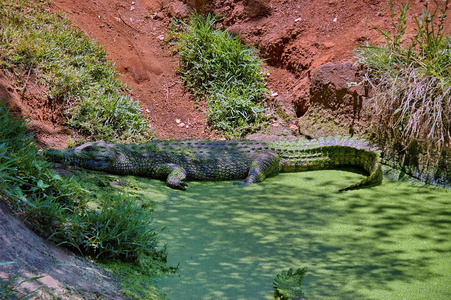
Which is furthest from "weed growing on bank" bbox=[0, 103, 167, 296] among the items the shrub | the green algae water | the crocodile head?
the crocodile head

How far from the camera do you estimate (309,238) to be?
3.83 m

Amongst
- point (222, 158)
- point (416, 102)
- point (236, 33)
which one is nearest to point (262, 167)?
point (222, 158)

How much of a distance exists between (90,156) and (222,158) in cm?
168

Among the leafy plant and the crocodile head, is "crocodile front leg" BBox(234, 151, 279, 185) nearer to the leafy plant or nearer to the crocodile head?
the crocodile head

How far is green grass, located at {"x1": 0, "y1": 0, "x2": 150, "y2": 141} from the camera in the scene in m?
6.22


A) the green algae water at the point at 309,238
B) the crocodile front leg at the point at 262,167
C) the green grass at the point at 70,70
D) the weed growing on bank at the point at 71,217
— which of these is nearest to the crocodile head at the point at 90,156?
the green algae water at the point at 309,238

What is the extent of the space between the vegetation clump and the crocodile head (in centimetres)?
360

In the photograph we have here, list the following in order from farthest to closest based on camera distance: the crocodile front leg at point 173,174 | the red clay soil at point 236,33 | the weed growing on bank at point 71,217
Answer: the red clay soil at point 236,33 → the crocodile front leg at point 173,174 → the weed growing on bank at point 71,217

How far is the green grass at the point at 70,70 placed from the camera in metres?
6.22

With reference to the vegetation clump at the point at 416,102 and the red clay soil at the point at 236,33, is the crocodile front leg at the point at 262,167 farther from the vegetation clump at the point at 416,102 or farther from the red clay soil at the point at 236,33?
the vegetation clump at the point at 416,102

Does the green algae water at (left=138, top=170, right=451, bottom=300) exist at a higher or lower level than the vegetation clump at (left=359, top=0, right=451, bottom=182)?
lower

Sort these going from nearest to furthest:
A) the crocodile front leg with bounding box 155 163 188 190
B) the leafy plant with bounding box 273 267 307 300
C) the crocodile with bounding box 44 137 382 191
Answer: the leafy plant with bounding box 273 267 307 300 → the crocodile front leg with bounding box 155 163 188 190 → the crocodile with bounding box 44 137 382 191

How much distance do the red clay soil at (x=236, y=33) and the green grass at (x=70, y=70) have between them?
0.27m

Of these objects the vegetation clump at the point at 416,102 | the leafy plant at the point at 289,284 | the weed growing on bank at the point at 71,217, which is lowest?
the leafy plant at the point at 289,284
